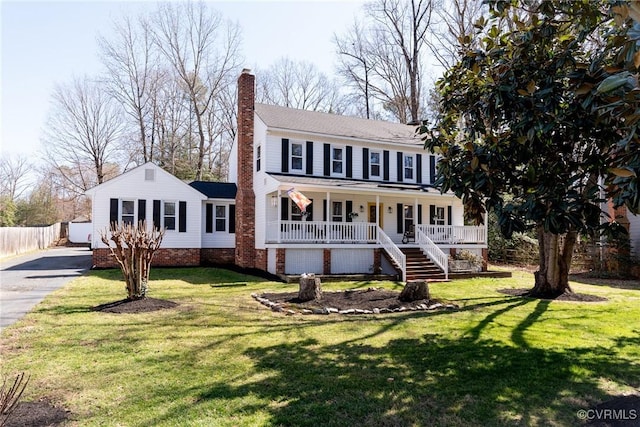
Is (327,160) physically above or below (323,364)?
above

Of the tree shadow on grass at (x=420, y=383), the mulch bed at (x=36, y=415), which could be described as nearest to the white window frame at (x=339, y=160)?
the tree shadow on grass at (x=420, y=383)

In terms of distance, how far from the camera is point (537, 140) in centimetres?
559

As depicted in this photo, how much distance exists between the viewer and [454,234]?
706 inches

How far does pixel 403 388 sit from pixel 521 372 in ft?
5.52

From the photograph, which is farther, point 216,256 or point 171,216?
point 216,256

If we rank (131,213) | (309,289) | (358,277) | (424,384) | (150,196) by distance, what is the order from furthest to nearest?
1. (150,196)
2. (131,213)
3. (358,277)
4. (309,289)
5. (424,384)

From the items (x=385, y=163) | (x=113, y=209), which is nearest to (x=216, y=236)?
(x=113, y=209)

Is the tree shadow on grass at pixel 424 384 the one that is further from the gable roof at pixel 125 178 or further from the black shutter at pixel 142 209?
the gable roof at pixel 125 178

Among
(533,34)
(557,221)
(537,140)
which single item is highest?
(533,34)

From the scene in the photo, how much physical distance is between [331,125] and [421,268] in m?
8.43

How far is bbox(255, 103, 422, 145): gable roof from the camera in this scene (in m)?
18.2

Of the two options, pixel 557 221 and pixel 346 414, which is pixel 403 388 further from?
pixel 557 221

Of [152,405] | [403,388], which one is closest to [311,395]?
[403,388]

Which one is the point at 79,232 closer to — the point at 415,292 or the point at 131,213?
the point at 131,213
